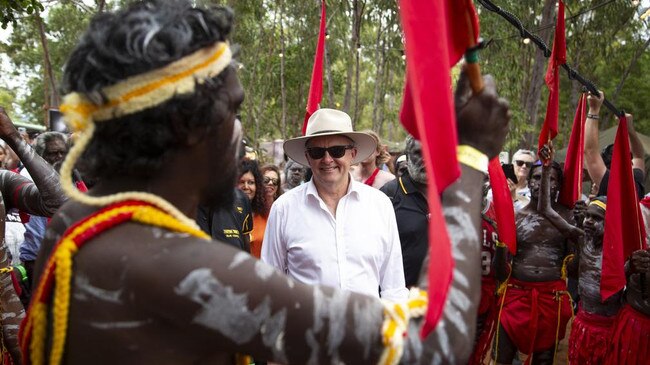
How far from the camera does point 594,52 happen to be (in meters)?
21.6

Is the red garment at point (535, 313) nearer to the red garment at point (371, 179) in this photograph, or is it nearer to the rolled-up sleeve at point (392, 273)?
the red garment at point (371, 179)

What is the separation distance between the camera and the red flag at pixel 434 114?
134 cm

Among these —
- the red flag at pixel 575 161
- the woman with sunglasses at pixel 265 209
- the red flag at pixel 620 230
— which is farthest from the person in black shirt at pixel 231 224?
the red flag at pixel 575 161

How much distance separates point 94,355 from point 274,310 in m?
0.41

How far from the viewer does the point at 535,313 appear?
17.9ft

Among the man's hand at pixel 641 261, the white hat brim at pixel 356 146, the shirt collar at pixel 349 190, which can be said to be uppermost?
the white hat brim at pixel 356 146

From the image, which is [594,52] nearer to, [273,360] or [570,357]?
[570,357]

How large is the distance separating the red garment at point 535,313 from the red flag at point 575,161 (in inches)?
30.1

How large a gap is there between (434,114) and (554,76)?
3684mm

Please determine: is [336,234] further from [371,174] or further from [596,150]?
[371,174]

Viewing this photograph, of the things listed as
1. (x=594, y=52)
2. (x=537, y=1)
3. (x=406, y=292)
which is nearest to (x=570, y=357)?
(x=406, y=292)

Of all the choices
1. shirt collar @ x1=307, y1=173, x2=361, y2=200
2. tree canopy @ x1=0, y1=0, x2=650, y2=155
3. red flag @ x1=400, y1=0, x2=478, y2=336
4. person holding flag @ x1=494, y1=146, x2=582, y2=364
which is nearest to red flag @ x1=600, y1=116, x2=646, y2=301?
person holding flag @ x1=494, y1=146, x2=582, y2=364

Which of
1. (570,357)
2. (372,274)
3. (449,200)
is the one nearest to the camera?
(449,200)

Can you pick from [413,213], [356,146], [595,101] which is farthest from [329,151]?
[595,101]
